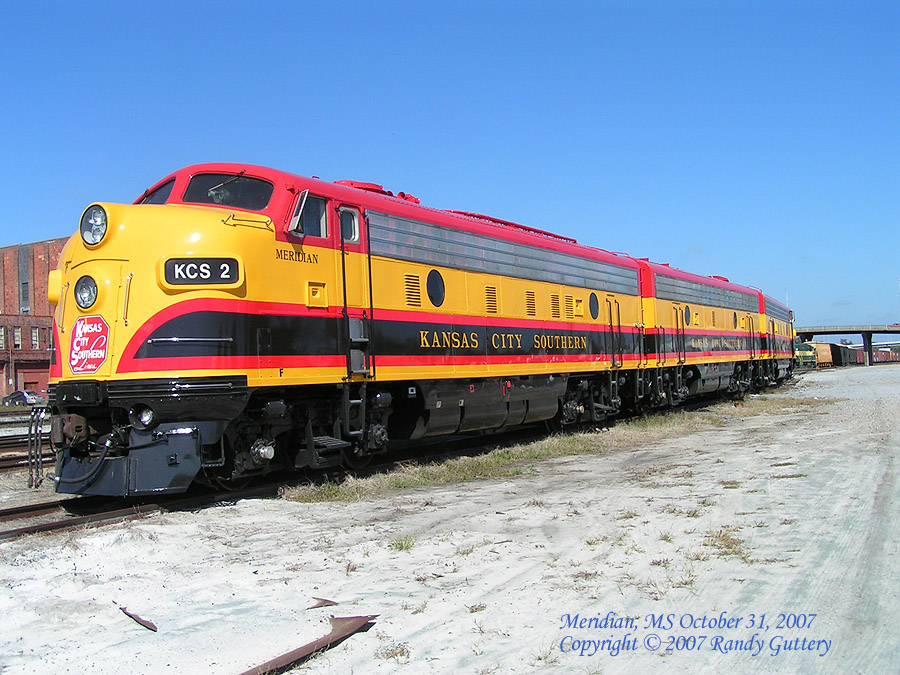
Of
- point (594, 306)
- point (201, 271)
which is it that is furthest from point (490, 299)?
point (201, 271)

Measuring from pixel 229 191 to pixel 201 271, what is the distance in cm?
150

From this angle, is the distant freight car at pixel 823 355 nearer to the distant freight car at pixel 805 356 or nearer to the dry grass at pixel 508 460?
the distant freight car at pixel 805 356

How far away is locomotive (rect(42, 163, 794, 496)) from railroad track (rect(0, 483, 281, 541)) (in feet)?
0.96

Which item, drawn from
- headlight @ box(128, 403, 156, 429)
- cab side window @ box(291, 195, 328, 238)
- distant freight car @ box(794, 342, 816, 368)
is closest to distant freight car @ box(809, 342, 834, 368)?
distant freight car @ box(794, 342, 816, 368)

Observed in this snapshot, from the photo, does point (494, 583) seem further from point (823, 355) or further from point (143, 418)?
point (823, 355)

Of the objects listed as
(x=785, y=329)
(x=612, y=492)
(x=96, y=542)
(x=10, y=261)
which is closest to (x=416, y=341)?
(x=612, y=492)

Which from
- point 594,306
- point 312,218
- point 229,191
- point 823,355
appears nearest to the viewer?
point 229,191

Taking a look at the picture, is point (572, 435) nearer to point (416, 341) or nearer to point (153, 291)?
point (416, 341)

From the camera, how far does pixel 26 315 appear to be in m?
48.2

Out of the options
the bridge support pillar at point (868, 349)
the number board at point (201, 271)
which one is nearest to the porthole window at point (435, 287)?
the number board at point (201, 271)

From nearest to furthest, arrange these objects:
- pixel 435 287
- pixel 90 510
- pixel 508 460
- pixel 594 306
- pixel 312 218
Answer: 1. pixel 90 510
2. pixel 312 218
3. pixel 435 287
4. pixel 508 460
5. pixel 594 306

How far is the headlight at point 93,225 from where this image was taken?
8.05 meters

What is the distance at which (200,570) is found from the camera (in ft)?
19.4

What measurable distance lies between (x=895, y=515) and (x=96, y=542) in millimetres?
7293
